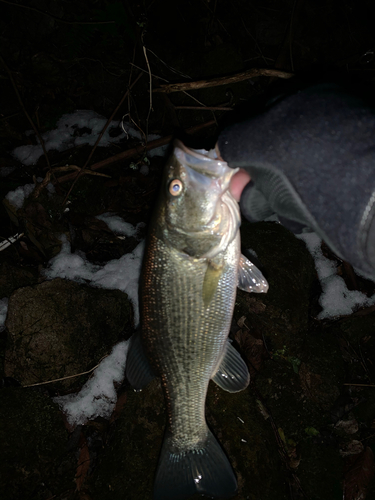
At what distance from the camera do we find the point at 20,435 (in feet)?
9.42

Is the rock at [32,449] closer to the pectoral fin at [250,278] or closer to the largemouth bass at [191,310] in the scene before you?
the largemouth bass at [191,310]

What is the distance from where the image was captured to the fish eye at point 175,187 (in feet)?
7.12

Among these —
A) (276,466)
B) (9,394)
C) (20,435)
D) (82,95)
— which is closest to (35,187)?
(82,95)

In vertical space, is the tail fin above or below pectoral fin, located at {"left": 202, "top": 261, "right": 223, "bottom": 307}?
below

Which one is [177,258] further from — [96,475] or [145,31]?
[145,31]

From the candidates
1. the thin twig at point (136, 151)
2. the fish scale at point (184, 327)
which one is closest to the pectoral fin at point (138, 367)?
the fish scale at point (184, 327)

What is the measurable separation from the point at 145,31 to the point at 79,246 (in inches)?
130

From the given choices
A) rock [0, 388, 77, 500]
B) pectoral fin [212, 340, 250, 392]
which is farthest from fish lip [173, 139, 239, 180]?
rock [0, 388, 77, 500]

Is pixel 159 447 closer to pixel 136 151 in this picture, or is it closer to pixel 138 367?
pixel 138 367

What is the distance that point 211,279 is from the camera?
2.35 m

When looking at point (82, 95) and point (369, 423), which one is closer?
point (369, 423)

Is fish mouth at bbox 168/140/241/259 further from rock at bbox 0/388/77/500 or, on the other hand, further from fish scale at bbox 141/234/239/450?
rock at bbox 0/388/77/500

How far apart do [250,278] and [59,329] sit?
224cm

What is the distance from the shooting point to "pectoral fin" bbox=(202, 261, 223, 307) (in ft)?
7.69
